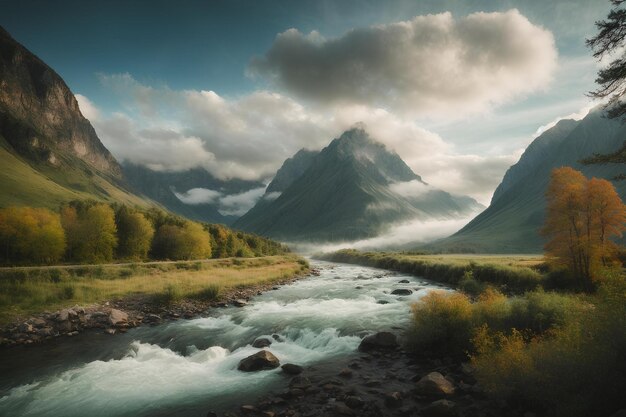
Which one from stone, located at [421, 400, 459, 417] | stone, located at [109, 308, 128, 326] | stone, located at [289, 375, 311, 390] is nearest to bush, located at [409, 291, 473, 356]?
stone, located at [421, 400, 459, 417]

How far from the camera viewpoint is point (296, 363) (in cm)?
2086

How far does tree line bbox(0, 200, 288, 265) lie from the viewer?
253 feet

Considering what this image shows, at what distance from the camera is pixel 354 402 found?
1495 centimetres

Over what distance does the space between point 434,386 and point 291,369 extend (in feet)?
26.1

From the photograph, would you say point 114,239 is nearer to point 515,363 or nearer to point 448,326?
point 448,326

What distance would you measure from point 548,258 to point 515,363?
3294 cm

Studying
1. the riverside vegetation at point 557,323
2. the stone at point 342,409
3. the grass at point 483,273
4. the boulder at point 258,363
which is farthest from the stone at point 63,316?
the grass at point 483,273

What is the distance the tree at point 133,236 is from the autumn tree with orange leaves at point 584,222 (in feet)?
313

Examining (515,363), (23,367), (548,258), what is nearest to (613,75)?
(515,363)

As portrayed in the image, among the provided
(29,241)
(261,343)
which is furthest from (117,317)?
(29,241)

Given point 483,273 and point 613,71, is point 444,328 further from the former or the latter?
point 483,273

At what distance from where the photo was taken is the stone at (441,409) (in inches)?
529

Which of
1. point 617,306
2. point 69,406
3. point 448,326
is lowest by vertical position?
point 69,406

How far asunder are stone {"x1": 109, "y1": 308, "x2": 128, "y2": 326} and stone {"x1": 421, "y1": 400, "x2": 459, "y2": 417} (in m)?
28.0
